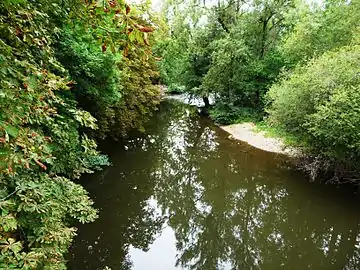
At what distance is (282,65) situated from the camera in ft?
61.3

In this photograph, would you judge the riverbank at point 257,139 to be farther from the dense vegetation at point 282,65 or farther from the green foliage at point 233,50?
the green foliage at point 233,50

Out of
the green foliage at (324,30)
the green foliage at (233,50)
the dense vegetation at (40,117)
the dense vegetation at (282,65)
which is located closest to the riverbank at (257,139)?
the dense vegetation at (282,65)

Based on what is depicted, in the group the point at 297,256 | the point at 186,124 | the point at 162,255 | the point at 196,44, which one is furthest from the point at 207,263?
the point at 196,44

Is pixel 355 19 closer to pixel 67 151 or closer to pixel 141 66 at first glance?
pixel 141 66

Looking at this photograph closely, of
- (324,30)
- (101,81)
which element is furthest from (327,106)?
(324,30)

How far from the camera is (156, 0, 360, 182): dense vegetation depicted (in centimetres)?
967

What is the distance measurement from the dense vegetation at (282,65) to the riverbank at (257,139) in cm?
99

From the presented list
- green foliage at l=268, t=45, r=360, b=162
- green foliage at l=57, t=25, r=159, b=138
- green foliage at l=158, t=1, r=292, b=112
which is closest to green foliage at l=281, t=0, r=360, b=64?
green foliage at l=158, t=1, r=292, b=112

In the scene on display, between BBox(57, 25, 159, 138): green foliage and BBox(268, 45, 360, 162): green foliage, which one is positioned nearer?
BBox(57, 25, 159, 138): green foliage

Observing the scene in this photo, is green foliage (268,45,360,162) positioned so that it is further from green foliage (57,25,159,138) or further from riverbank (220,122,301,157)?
green foliage (57,25,159,138)

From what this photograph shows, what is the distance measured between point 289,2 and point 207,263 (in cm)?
1733

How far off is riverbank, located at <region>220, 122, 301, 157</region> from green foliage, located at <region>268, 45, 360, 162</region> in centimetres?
→ 218

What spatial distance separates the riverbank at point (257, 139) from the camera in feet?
45.1

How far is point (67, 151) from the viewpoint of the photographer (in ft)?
14.1
